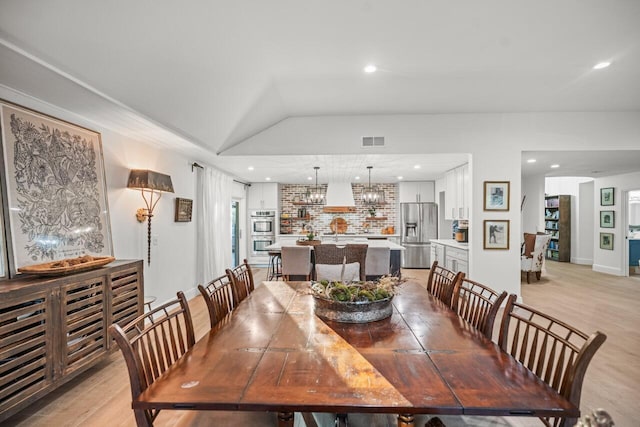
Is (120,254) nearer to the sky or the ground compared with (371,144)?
nearer to the ground

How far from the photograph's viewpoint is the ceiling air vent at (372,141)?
16.0ft

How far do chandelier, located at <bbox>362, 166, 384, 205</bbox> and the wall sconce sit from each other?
5428mm

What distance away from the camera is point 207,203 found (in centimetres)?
586

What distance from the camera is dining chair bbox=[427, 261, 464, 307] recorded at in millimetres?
2453

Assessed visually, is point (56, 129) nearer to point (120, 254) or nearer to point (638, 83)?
point (120, 254)

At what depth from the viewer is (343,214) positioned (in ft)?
31.8

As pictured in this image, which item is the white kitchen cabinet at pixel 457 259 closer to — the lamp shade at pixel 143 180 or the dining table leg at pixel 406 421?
the dining table leg at pixel 406 421

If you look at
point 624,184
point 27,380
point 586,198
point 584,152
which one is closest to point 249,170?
point 27,380

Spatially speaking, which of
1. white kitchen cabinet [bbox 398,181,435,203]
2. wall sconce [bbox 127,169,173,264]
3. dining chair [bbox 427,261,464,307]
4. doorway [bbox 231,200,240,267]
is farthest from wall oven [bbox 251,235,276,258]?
dining chair [bbox 427,261,464,307]

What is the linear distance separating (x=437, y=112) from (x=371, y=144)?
1016 mm

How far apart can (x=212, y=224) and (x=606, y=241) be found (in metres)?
8.59

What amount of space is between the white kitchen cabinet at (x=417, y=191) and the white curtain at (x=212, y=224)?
4.49 m

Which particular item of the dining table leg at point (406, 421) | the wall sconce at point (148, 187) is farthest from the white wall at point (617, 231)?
the wall sconce at point (148, 187)

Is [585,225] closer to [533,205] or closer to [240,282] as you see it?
[533,205]
